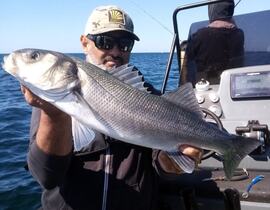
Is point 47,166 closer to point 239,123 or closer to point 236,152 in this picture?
point 236,152

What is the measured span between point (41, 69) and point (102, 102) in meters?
0.50

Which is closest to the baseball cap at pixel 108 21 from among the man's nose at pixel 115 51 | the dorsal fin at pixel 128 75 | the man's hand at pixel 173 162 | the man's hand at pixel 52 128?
the man's nose at pixel 115 51

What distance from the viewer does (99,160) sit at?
11.8 feet

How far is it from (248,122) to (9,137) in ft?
26.1

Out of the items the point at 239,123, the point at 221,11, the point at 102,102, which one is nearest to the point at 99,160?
the point at 102,102

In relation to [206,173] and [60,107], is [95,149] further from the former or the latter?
[206,173]

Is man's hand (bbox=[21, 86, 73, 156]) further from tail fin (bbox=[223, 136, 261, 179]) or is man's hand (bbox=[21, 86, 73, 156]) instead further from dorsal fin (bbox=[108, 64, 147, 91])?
tail fin (bbox=[223, 136, 261, 179])

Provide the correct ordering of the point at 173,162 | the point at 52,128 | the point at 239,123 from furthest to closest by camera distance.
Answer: the point at 239,123 → the point at 173,162 → the point at 52,128

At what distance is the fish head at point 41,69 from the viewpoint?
9.59 feet

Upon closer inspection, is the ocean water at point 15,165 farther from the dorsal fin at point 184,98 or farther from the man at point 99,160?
the dorsal fin at point 184,98

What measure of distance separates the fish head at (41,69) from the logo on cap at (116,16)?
0.95 m

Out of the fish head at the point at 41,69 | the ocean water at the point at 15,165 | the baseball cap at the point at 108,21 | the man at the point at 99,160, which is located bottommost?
the ocean water at the point at 15,165

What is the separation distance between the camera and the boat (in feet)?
12.9

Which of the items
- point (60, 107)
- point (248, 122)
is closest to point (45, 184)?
point (60, 107)
